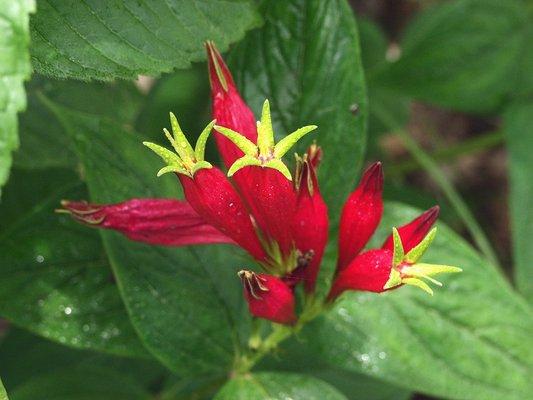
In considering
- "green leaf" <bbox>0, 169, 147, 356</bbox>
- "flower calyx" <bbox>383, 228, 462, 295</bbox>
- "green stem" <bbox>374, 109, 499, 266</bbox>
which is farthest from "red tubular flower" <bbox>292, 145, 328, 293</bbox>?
"green stem" <bbox>374, 109, 499, 266</bbox>

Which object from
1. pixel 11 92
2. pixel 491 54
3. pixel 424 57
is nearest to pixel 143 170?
pixel 11 92

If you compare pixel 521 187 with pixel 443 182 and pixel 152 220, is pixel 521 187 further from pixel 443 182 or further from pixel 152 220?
pixel 152 220

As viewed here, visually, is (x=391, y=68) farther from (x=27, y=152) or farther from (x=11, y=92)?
(x=11, y=92)

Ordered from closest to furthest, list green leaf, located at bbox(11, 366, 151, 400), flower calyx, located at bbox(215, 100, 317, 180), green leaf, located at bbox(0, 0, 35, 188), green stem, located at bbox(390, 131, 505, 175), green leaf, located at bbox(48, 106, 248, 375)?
1. green leaf, located at bbox(0, 0, 35, 188)
2. flower calyx, located at bbox(215, 100, 317, 180)
3. green leaf, located at bbox(48, 106, 248, 375)
4. green leaf, located at bbox(11, 366, 151, 400)
5. green stem, located at bbox(390, 131, 505, 175)

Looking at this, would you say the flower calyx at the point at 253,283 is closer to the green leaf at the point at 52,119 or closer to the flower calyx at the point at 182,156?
the flower calyx at the point at 182,156

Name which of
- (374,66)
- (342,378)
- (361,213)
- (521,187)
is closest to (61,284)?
(361,213)

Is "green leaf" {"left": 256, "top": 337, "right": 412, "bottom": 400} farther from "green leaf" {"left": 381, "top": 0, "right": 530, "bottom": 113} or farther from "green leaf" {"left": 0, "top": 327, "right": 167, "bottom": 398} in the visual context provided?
"green leaf" {"left": 381, "top": 0, "right": 530, "bottom": 113}
